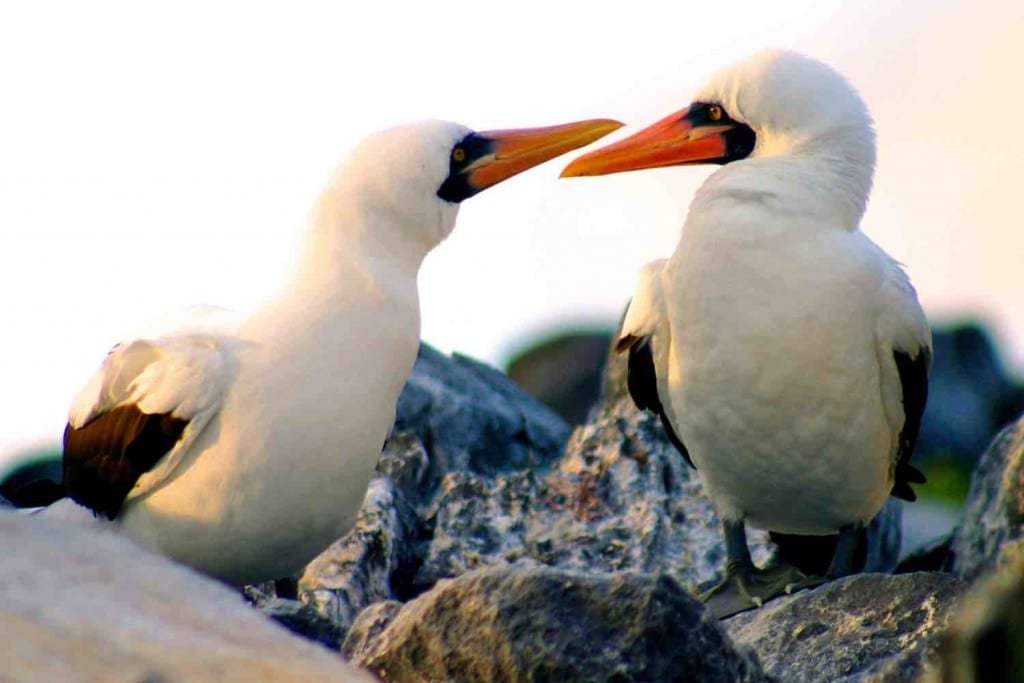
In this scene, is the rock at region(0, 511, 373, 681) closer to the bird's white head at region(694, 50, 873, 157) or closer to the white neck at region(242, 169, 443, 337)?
the white neck at region(242, 169, 443, 337)

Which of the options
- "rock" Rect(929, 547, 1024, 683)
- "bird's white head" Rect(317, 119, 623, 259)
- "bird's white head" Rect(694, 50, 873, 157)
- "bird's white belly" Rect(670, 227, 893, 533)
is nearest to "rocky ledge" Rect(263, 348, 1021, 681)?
"bird's white belly" Rect(670, 227, 893, 533)

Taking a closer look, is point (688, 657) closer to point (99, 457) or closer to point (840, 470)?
point (99, 457)

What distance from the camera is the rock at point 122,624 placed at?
4039mm

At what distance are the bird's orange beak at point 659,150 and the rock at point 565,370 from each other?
9.68 m

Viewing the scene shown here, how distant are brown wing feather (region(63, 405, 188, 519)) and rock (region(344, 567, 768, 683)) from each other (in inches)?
66.4

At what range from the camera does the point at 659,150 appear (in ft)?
27.5

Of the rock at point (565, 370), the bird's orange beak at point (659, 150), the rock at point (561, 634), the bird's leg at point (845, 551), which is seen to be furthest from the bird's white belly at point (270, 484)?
the rock at point (565, 370)

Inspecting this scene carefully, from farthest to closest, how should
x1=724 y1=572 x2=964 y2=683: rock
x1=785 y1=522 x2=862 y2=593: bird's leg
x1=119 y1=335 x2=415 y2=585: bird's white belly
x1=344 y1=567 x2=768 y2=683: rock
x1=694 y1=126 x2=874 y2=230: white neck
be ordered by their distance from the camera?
x1=785 y1=522 x2=862 y2=593: bird's leg
x1=694 y1=126 x2=874 y2=230: white neck
x1=119 y1=335 x2=415 y2=585: bird's white belly
x1=724 y1=572 x2=964 y2=683: rock
x1=344 y1=567 x2=768 y2=683: rock

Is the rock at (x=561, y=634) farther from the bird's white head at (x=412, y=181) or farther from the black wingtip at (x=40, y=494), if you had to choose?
the black wingtip at (x=40, y=494)

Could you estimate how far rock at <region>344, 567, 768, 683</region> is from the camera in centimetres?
499

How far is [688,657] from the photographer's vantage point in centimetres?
506

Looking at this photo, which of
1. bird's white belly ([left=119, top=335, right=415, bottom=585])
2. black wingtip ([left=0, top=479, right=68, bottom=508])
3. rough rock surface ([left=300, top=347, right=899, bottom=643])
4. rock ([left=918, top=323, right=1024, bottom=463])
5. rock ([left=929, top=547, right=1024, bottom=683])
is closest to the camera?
rock ([left=929, top=547, right=1024, bottom=683])

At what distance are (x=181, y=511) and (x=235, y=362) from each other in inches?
20.2

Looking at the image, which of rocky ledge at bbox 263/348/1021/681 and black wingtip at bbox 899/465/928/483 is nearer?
rocky ledge at bbox 263/348/1021/681
